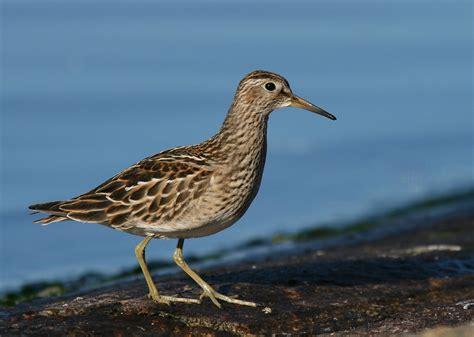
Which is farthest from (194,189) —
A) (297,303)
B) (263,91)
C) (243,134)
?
(297,303)

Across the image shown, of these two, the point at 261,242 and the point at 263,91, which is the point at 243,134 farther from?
the point at 261,242

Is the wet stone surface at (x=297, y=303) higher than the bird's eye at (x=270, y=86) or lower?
lower

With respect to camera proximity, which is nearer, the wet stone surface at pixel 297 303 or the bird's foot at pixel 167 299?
the wet stone surface at pixel 297 303

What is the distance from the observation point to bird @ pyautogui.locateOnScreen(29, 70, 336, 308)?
8.70 metres

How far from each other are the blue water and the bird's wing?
4.24m

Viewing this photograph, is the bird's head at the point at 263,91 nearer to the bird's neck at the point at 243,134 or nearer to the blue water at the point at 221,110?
the bird's neck at the point at 243,134

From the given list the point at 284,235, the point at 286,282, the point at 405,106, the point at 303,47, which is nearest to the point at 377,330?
the point at 286,282

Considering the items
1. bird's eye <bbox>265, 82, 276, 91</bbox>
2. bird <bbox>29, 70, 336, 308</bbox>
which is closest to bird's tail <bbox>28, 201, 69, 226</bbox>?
bird <bbox>29, 70, 336, 308</bbox>

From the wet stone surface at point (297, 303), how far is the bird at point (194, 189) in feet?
1.08

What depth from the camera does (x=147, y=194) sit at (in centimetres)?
882

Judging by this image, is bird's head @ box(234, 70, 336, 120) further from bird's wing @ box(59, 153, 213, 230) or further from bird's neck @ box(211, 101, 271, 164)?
bird's wing @ box(59, 153, 213, 230)

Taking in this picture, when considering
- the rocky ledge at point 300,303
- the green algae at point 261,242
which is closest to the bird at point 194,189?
the rocky ledge at point 300,303

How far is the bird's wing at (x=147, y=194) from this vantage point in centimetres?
872

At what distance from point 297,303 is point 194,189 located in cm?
142
